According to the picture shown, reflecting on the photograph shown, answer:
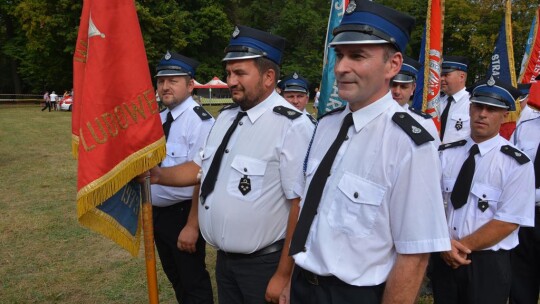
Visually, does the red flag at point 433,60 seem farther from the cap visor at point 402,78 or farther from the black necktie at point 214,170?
the black necktie at point 214,170

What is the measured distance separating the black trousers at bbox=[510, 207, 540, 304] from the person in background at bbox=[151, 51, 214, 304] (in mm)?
2750

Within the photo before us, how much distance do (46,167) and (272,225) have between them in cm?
1051

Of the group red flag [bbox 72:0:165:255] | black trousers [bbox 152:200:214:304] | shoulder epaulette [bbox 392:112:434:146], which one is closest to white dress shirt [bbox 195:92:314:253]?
red flag [bbox 72:0:165:255]

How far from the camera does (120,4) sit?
8.74 feet

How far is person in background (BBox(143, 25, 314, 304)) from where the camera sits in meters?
2.98

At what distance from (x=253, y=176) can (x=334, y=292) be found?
1.09 m

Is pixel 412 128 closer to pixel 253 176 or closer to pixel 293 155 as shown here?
pixel 293 155

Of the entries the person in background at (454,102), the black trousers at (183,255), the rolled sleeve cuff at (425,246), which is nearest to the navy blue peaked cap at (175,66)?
the black trousers at (183,255)

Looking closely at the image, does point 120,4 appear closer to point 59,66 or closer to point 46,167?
point 46,167

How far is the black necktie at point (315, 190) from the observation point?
2.16 m

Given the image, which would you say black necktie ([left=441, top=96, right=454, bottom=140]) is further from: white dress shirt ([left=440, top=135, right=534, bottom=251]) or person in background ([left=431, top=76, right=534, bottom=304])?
white dress shirt ([left=440, top=135, right=534, bottom=251])

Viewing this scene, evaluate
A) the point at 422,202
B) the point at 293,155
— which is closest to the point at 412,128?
the point at 422,202

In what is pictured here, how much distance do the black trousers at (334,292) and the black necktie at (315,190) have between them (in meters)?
0.19

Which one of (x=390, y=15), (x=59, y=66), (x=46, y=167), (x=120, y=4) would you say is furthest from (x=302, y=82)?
(x=59, y=66)
